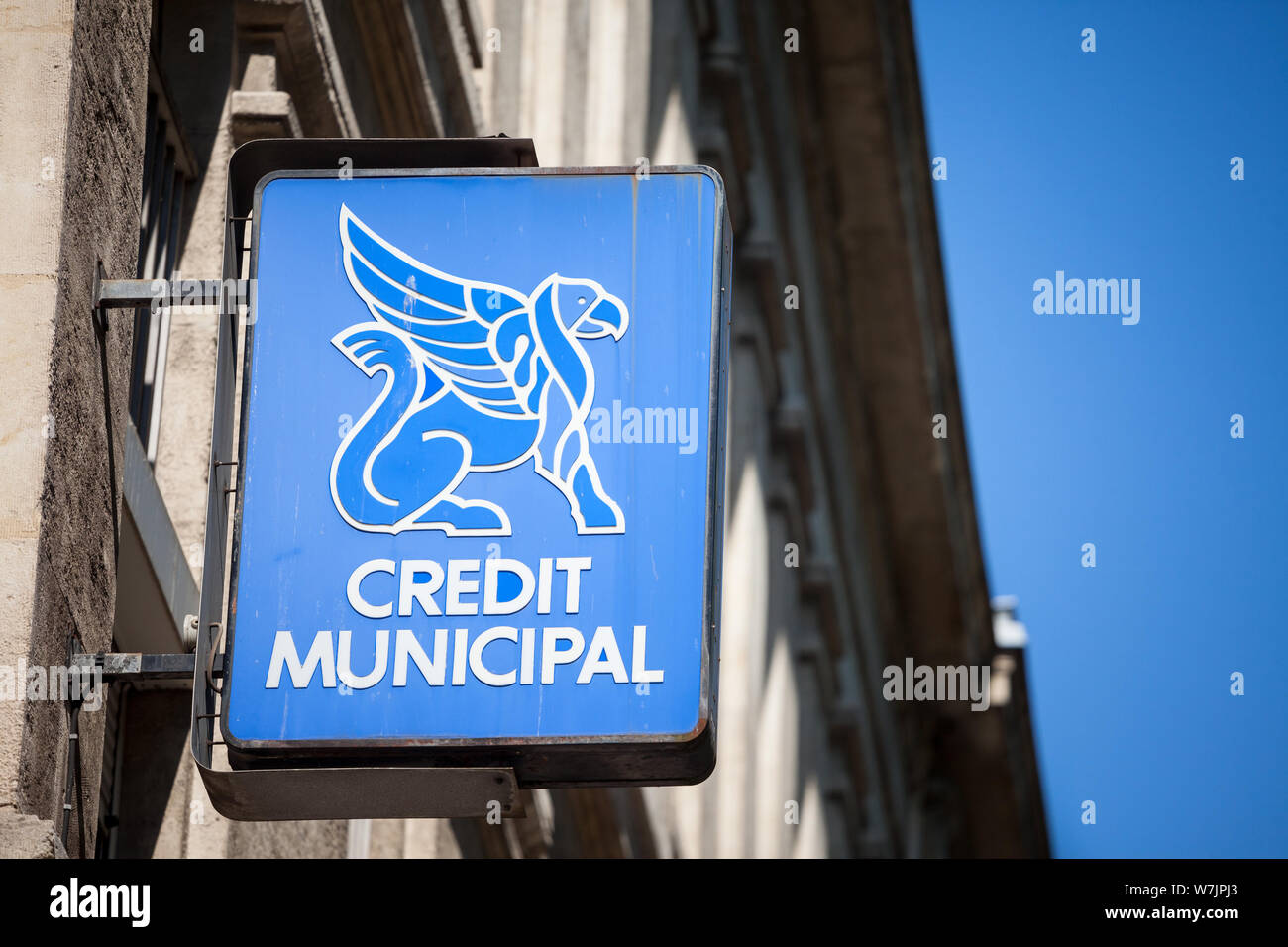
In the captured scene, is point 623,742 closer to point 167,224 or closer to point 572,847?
point 167,224

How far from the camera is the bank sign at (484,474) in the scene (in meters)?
6.30

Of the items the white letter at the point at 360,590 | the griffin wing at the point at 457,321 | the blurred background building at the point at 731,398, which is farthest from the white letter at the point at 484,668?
the blurred background building at the point at 731,398

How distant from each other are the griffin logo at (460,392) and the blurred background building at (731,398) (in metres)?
0.84

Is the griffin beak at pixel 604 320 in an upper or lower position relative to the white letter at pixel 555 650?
upper

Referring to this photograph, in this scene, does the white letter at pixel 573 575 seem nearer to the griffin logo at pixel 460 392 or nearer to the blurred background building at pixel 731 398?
the griffin logo at pixel 460 392

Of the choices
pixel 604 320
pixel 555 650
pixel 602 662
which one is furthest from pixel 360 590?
pixel 604 320

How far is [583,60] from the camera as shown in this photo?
19.1 m

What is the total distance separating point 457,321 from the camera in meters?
6.75

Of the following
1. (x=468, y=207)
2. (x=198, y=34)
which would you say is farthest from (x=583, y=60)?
(x=468, y=207)

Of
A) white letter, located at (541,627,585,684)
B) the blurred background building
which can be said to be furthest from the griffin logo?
A: the blurred background building

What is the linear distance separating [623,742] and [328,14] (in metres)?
5.76

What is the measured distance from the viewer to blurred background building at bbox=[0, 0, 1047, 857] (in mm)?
6699
